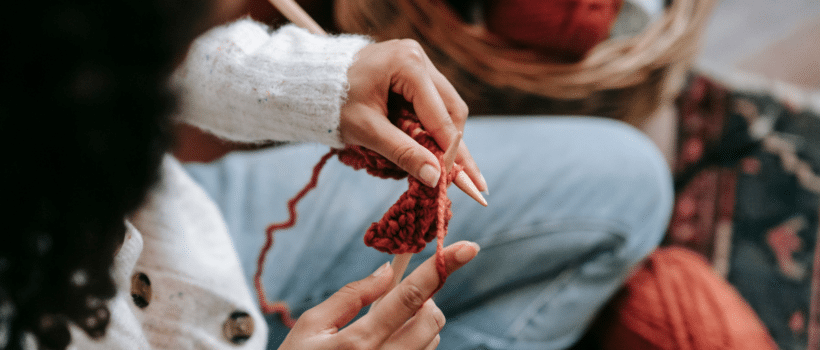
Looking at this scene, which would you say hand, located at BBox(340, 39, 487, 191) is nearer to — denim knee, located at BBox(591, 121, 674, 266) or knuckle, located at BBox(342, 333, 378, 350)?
knuckle, located at BBox(342, 333, 378, 350)

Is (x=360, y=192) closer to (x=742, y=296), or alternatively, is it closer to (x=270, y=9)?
(x=270, y=9)

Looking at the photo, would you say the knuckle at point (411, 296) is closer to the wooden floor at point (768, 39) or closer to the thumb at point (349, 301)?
the thumb at point (349, 301)

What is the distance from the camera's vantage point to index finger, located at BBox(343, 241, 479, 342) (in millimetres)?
241

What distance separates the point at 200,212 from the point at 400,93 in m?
0.23

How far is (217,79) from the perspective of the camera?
0.93ft

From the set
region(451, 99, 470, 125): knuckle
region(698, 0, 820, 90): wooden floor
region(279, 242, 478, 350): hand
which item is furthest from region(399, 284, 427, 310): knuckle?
region(698, 0, 820, 90): wooden floor

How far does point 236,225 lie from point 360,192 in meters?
0.15

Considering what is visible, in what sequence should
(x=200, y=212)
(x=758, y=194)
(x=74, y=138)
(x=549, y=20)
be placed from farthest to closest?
1. (x=758, y=194)
2. (x=549, y=20)
3. (x=200, y=212)
4. (x=74, y=138)

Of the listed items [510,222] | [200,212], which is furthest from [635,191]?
[200,212]

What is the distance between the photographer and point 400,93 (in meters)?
0.26

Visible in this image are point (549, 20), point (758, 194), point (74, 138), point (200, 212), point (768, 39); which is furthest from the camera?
Answer: point (768, 39)

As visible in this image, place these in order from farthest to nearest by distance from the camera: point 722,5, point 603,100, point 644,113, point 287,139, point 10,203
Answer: point 722,5 < point 644,113 < point 603,100 < point 287,139 < point 10,203

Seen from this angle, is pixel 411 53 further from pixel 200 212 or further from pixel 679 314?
pixel 679 314

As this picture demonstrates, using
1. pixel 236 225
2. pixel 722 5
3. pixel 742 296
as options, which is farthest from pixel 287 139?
pixel 722 5
